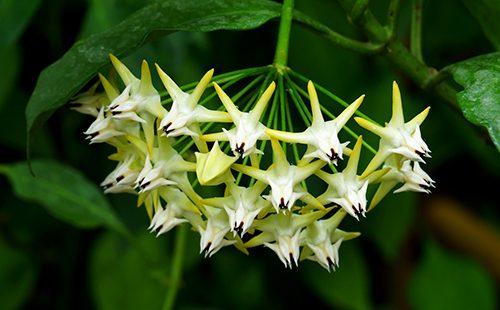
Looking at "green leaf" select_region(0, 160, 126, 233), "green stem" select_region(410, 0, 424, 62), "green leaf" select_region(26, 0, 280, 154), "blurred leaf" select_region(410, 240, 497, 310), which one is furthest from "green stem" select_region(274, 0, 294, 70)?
"blurred leaf" select_region(410, 240, 497, 310)

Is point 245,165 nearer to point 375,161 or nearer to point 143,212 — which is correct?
point 375,161

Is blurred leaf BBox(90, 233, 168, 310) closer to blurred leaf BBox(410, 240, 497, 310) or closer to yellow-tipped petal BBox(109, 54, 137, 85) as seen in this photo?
blurred leaf BBox(410, 240, 497, 310)

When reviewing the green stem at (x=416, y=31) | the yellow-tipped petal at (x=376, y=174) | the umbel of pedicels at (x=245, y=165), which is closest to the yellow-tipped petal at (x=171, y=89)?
the umbel of pedicels at (x=245, y=165)

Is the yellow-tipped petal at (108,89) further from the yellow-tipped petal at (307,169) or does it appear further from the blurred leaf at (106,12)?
the blurred leaf at (106,12)

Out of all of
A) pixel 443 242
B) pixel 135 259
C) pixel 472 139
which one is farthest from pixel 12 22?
pixel 443 242

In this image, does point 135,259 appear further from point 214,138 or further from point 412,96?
point 214,138

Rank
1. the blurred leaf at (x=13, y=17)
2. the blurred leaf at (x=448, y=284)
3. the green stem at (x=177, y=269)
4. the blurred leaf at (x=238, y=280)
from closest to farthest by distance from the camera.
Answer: the blurred leaf at (x=13, y=17)
the green stem at (x=177, y=269)
the blurred leaf at (x=238, y=280)
the blurred leaf at (x=448, y=284)
